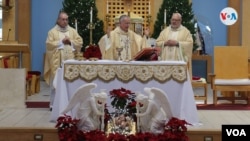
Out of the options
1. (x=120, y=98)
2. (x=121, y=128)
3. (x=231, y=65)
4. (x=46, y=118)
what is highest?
(x=231, y=65)

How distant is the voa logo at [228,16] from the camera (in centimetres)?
1435

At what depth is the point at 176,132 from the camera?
5.64 m

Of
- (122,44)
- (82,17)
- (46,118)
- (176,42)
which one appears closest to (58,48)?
(122,44)

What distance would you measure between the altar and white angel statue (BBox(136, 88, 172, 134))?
1107 mm

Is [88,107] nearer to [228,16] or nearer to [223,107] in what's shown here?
[223,107]

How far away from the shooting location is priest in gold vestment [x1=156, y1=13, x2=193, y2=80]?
29.3ft

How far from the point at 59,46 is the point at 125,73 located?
80.1 inches

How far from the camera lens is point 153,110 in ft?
20.4

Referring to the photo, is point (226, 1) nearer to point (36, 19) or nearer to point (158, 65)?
point (36, 19)

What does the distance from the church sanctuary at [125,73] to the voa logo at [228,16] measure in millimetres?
28

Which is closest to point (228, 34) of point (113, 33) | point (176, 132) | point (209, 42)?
point (209, 42)

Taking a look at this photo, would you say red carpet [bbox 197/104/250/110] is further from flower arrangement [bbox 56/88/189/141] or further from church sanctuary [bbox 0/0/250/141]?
flower arrangement [bbox 56/88/189/141]

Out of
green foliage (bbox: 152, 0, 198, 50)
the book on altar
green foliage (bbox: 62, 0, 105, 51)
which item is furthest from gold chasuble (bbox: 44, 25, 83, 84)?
green foliage (bbox: 152, 0, 198, 50)

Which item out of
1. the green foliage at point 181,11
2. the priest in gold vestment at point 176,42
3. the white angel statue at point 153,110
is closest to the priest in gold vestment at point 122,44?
the priest in gold vestment at point 176,42
